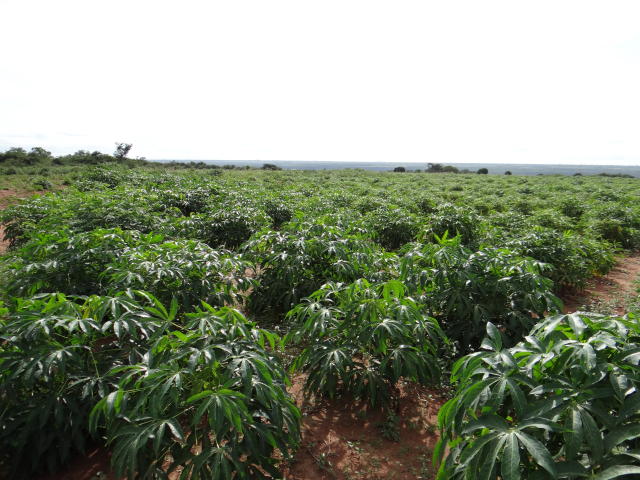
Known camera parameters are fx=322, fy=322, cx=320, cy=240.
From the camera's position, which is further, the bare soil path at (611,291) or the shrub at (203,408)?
the bare soil path at (611,291)

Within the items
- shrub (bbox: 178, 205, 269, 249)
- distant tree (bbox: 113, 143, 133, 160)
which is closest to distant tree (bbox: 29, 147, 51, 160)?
distant tree (bbox: 113, 143, 133, 160)

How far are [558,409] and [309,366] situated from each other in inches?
83.6

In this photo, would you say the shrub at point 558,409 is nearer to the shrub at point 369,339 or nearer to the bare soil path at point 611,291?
the shrub at point 369,339

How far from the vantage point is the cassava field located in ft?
4.01

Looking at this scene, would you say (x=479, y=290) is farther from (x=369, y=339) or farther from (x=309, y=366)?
(x=309, y=366)

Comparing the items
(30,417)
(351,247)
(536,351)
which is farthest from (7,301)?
(536,351)

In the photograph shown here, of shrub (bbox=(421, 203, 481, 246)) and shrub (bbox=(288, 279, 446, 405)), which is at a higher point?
shrub (bbox=(421, 203, 481, 246))

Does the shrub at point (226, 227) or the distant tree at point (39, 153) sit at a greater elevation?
the distant tree at point (39, 153)

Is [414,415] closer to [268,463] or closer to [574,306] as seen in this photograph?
[268,463]

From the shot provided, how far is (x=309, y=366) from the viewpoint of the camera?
9.74 feet

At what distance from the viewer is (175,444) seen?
5.34ft

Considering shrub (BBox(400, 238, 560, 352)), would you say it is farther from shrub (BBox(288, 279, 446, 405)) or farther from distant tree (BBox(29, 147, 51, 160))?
distant tree (BBox(29, 147, 51, 160))

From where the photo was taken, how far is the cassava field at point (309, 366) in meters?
1.22

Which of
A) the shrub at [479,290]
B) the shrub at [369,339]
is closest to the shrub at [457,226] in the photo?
the shrub at [479,290]
